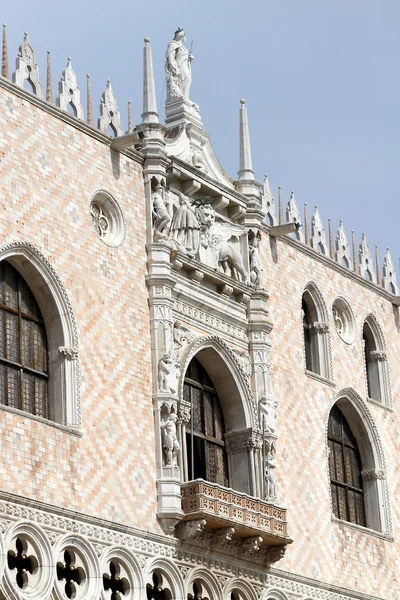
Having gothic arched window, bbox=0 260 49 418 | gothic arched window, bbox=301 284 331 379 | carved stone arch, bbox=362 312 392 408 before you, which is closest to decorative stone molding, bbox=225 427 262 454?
gothic arched window, bbox=301 284 331 379

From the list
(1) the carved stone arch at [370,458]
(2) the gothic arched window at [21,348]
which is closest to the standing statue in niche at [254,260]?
(1) the carved stone arch at [370,458]

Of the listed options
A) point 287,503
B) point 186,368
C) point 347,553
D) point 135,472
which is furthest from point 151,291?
point 347,553

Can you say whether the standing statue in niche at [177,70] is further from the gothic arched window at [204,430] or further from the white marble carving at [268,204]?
the gothic arched window at [204,430]

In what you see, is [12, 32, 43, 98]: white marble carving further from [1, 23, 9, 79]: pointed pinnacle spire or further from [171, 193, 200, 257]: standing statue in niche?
[171, 193, 200, 257]: standing statue in niche

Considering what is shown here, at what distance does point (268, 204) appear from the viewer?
3419 centimetres

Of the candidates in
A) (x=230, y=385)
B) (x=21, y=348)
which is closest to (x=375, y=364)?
(x=230, y=385)

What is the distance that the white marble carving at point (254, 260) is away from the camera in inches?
1271

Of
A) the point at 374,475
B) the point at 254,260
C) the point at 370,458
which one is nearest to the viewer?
the point at 254,260

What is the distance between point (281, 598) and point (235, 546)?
2.04 metres

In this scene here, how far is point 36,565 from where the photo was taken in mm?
24859

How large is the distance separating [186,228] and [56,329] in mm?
4686

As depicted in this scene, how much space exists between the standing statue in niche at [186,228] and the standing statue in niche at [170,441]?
3720 millimetres

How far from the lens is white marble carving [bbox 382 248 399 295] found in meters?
38.5

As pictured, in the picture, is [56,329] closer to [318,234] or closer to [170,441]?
[170,441]
